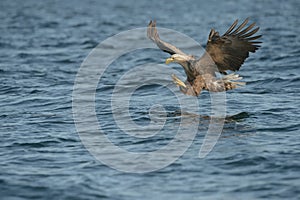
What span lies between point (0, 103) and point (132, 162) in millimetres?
4484

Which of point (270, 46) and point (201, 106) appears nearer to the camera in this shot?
point (201, 106)

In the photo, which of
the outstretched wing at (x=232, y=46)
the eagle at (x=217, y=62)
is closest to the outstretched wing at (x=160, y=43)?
the eagle at (x=217, y=62)

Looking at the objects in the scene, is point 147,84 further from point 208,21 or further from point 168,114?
point 208,21

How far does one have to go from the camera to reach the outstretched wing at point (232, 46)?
8.98 m

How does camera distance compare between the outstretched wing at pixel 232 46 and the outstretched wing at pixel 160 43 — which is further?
the outstretched wing at pixel 160 43

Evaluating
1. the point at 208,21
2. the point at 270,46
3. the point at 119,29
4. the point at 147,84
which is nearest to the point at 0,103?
the point at 147,84

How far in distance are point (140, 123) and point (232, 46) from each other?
6.30 feet

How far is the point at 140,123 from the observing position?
9.45 m

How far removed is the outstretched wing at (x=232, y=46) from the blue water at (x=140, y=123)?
96cm

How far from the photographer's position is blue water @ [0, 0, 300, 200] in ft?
21.9

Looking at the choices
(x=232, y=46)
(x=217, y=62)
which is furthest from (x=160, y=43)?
(x=232, y=46)

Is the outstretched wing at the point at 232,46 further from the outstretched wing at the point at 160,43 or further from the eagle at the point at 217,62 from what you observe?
the outstretched wing at the point at 160,43

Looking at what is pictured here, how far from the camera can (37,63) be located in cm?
1527

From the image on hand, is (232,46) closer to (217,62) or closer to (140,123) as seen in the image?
(217,62)
